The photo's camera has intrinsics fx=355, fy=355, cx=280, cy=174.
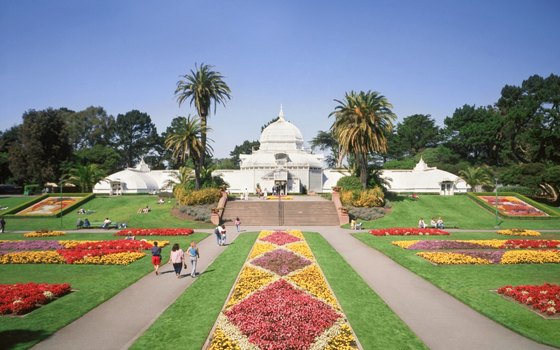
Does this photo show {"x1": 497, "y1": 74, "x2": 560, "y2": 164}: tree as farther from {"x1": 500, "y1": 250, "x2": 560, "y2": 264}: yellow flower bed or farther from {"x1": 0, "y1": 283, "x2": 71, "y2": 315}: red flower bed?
{"x1": 0, "y1": 283, "x2": 71, "y2": 315}: red flower bed

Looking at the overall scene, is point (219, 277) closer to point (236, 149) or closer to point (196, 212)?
point (196, 212)

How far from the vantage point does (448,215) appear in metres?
42.4

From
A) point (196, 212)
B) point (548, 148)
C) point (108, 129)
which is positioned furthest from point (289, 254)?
point (108, 129)

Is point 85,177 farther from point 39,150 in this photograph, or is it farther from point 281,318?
point 281,318

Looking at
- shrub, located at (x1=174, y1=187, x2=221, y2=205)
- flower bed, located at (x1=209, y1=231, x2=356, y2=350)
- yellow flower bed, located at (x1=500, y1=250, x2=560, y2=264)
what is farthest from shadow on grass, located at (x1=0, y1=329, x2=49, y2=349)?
shrub, located at (x1=174, y1=187, x2=221, y2=205)

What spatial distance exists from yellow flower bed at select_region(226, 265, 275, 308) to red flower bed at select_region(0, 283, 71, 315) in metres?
6.91

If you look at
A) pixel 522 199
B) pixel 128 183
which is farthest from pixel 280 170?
pixel 522 199

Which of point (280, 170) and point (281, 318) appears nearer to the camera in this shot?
point (281, 318)

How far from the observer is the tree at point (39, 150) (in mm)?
63688

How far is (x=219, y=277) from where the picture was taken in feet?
56.1

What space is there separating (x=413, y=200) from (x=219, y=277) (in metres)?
38.6

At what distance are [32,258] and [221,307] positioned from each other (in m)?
14.6

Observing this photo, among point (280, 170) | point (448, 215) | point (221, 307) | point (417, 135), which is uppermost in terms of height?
point (417, 135)

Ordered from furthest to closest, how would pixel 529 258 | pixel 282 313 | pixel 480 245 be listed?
1. pixel 480 245
2. pixel 529 258
3. pixel 282 313
